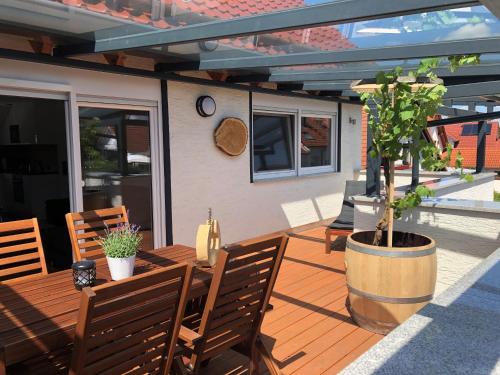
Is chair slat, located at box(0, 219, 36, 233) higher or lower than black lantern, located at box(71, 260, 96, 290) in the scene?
higher

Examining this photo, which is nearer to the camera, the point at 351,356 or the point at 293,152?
the point at 351,356

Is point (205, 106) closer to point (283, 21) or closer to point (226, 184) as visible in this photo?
point (226, 184)

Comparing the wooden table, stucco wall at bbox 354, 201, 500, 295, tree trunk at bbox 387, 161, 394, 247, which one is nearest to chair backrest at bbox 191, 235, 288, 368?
the wooden table

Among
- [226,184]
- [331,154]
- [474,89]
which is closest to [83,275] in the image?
[226,184]

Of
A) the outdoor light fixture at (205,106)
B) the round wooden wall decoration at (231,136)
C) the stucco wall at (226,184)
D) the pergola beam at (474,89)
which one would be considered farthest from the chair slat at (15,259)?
the pergola beam at (474,89)

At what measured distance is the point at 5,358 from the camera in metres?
1.42

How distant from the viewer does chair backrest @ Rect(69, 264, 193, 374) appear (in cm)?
134

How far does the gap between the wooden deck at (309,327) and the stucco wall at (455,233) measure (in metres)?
0.86

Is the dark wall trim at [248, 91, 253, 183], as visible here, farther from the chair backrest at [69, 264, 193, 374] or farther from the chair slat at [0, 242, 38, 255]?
the chair backrest at [69, 264, 193, 374]

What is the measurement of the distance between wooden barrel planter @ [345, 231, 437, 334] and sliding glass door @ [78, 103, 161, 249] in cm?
235

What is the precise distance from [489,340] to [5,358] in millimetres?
1582

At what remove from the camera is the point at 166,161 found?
14.5 ft

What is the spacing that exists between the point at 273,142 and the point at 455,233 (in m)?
3.27

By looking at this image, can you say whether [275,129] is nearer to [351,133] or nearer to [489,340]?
[351,133]
